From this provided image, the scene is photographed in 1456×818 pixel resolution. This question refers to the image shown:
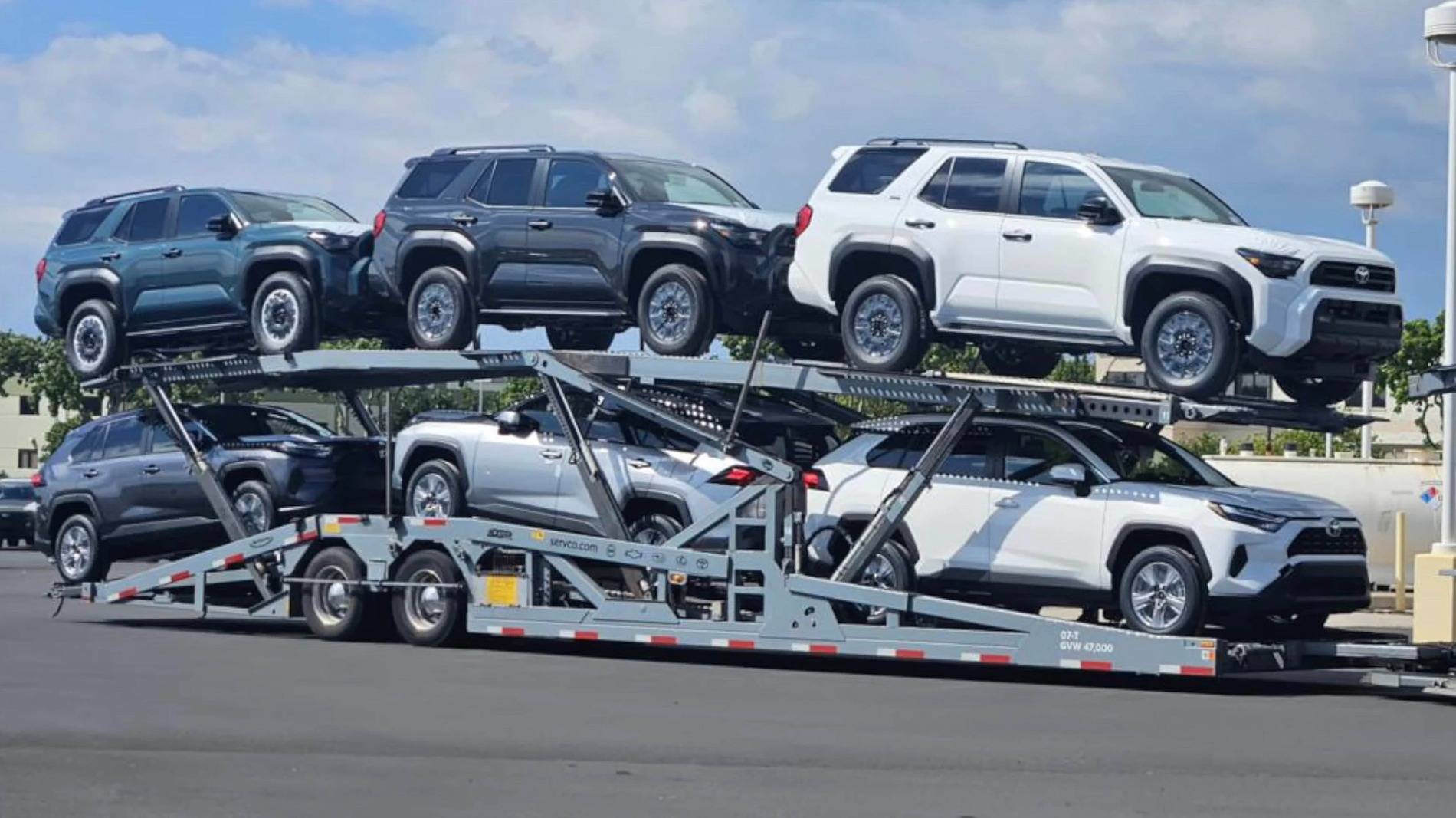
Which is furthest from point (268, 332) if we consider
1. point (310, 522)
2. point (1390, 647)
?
point (1390, 647)

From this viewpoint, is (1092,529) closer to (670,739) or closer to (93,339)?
(670,739)

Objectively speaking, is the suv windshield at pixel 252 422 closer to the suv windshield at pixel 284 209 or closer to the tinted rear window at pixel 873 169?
the suv windshield at pixel 284 209

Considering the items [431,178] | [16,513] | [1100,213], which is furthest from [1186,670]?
[16,513]

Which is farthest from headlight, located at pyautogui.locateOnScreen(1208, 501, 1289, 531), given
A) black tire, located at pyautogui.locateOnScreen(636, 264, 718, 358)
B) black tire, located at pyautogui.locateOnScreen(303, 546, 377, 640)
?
black tire, located at pyautogui.locateOnScreen(303, 546, 377, 640)

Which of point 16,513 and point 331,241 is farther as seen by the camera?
point 16,513

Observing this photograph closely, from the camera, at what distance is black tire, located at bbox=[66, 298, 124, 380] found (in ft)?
61.2

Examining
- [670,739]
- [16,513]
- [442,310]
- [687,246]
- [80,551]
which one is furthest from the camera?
[16,513]

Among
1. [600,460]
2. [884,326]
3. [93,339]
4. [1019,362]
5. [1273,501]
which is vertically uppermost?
[93,339]

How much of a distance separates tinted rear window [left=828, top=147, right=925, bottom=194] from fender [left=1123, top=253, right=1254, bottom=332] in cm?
210

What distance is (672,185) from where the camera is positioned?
1636 cm

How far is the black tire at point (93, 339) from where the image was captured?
1866 cm

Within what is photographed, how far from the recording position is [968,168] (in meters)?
14.8

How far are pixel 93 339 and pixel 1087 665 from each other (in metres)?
9.94

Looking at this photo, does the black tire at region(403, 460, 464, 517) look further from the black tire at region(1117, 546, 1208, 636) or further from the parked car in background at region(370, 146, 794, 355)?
the black tire at region(1117, 546, 1208, 636)
